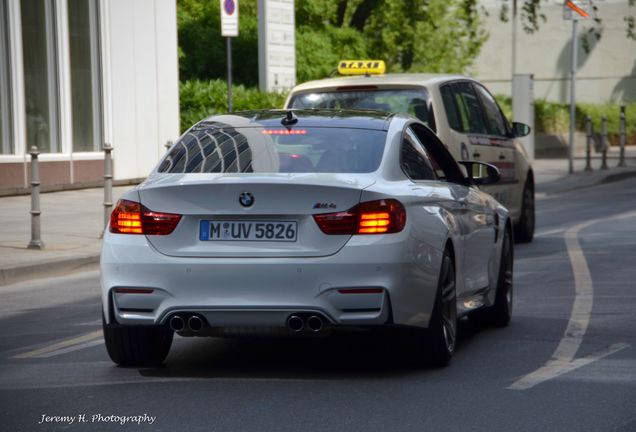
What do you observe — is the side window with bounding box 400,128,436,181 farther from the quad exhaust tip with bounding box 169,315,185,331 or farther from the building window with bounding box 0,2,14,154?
the building window with bounding box 0,2,14,154

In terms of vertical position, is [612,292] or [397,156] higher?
[397,156]

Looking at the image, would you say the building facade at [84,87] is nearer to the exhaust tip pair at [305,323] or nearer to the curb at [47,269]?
the curb at [47,269]

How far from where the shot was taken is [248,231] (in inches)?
274

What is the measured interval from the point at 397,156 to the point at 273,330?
4.14 ft

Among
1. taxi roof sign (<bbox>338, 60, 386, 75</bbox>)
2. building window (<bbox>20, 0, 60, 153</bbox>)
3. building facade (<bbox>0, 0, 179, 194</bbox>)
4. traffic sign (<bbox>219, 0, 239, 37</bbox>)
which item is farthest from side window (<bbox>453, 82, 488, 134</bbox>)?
building window (<bbox>20, 0, 60, 153</bbox>)

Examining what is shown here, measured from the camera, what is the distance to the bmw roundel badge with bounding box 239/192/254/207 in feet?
22.9

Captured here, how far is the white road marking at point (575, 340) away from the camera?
23.9 feet

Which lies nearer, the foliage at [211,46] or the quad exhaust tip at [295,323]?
the quad exhaust tip at [295,323]

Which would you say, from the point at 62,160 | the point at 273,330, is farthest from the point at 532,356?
the point at 62,160

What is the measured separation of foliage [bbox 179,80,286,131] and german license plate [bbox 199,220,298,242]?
673 inches

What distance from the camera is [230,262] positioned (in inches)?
273

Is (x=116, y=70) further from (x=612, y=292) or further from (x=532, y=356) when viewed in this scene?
(x=532, y=356)

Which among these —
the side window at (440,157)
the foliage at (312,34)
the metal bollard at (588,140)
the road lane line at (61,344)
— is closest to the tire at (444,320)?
the side window at (440,157)

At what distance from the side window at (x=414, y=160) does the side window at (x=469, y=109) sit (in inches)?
219
